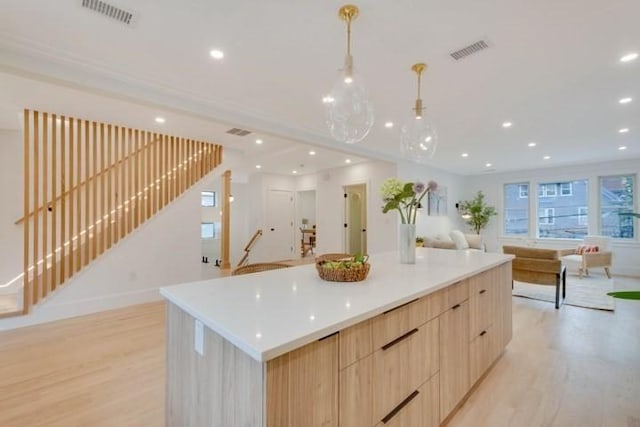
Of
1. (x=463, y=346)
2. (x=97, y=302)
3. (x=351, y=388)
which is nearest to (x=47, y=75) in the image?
(x=97, y=302)

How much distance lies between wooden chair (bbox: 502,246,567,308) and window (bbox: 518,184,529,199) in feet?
14.4

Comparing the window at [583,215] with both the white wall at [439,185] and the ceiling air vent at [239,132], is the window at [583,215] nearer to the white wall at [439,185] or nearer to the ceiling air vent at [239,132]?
the white wall at [439,185]

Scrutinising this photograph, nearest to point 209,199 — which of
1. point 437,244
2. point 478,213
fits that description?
point 437,244

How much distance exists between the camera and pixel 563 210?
7.30 metres

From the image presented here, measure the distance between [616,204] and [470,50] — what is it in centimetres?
711

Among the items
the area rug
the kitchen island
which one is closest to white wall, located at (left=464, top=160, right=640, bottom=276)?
the area rug

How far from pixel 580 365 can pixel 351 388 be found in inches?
103

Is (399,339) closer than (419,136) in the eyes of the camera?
Yes

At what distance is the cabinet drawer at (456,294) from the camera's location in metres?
1.73

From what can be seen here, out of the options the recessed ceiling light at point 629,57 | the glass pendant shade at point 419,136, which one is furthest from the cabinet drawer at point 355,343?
the recessed ceiling light at point 629,57

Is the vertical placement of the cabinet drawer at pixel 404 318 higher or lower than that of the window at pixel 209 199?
lower

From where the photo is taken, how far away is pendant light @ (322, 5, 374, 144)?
6.15ft

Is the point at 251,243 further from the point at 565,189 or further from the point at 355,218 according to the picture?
the point at 565,189

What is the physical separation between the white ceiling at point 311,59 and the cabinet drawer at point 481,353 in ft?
7.40
